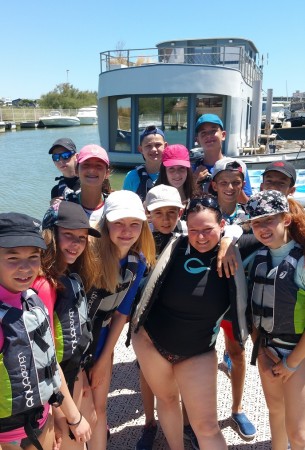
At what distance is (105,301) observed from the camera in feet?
8.17

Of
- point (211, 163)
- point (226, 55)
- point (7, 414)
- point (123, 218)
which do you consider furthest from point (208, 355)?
point (226, 55)

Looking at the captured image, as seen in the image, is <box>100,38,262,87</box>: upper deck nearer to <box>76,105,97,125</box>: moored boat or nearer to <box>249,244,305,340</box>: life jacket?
<box>249,244,305,340</box>: life jacket

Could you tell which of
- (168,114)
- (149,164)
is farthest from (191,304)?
(168,114)

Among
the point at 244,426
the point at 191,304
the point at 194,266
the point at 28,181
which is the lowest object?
the point at 28,181

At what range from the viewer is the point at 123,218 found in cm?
243

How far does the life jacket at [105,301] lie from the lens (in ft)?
8.08

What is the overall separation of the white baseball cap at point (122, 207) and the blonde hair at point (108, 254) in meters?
0.11

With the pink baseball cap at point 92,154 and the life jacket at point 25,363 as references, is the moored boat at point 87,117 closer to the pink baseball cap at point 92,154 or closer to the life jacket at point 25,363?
the pink baseball cap at point 92,154

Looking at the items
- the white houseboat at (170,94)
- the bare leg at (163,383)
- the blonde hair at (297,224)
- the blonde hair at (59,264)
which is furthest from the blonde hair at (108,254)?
the white houseboat at (170,94)

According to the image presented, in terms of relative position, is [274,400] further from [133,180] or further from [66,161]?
[66,161]

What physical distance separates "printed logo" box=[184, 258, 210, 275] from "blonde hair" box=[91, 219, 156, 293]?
0.32 meters

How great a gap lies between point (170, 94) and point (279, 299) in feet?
57.7

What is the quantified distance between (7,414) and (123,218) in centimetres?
122

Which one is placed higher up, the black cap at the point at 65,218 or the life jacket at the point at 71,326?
the black cap at the point at 65,218
